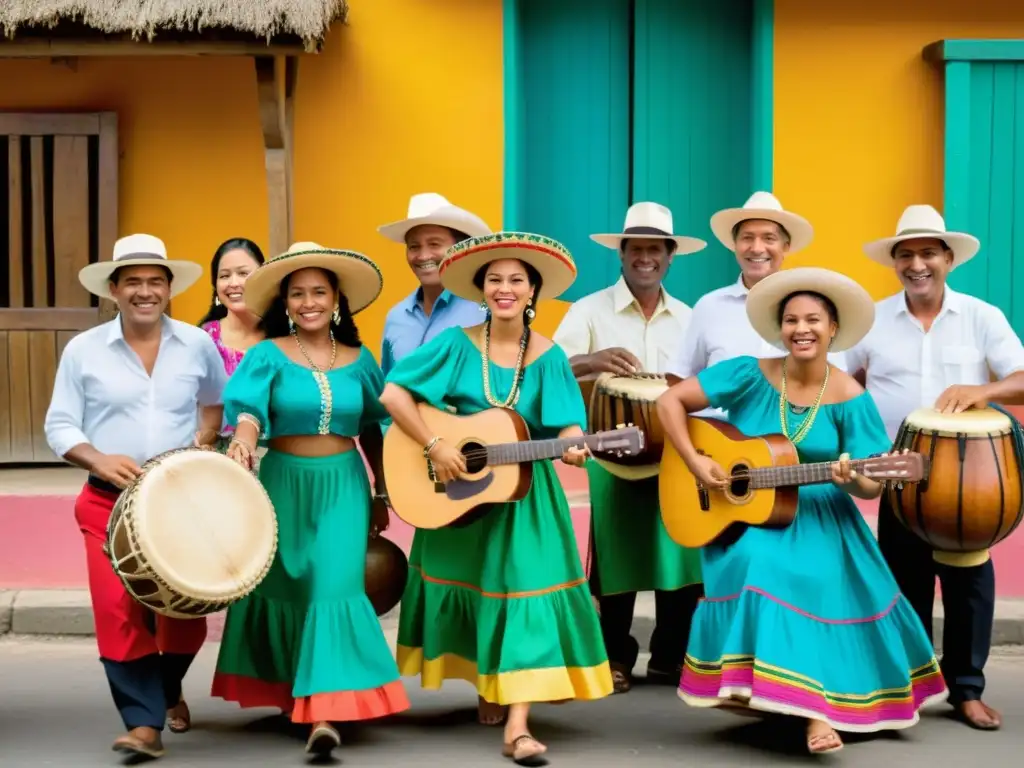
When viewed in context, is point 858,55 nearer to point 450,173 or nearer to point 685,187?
point 685,187

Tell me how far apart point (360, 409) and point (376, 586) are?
26.1 inches

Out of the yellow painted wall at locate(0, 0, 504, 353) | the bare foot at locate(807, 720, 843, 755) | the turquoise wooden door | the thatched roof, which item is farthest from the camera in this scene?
the yellow painted wall at locate(0, 0, 504, 353)

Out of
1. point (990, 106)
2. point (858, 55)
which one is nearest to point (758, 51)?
point (858, 55)

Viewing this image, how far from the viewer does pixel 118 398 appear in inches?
237

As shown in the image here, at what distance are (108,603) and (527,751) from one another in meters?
1.57

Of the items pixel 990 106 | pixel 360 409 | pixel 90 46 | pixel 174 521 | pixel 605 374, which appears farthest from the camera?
pixel 990 106

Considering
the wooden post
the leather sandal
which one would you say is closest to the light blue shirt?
the leather sandal

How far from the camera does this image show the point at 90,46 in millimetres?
8828

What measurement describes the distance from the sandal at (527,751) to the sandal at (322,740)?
0.63 metres

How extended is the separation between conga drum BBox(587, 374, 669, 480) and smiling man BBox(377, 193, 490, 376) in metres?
0.60

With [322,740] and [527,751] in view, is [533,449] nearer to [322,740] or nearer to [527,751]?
[527,751]

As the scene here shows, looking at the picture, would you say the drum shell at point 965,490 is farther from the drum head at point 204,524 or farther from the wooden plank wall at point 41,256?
the wooden plank wall at point 41,256

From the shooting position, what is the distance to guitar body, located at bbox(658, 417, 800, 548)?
5883 millimetres

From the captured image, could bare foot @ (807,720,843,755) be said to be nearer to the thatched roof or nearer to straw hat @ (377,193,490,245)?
straw hat @ (377,193,490,245)
